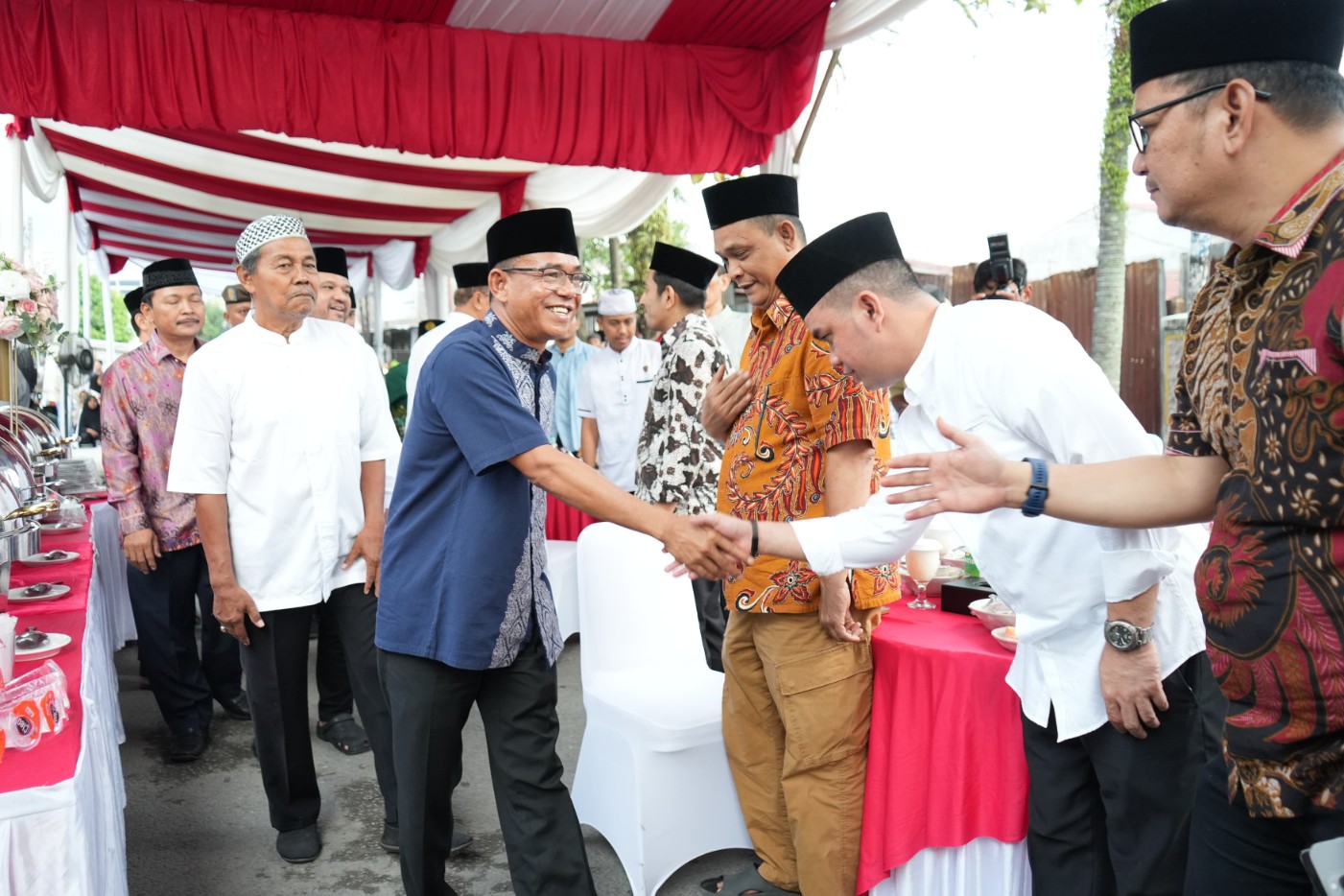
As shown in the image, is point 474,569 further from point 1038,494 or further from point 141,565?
point 141,565

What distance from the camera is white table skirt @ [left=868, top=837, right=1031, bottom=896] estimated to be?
2.13 meters

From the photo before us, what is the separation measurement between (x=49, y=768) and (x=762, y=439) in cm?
156

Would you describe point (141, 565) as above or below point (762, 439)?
below

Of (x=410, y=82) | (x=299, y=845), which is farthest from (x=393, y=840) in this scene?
(x=410, y=82)

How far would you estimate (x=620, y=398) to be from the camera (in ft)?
19.7

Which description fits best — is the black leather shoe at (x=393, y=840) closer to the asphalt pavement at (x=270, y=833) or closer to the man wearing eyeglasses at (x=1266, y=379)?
the asphalt pavement at (x=270, y=833)

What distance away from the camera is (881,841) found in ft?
7.43

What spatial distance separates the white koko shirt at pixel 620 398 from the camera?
236 inches

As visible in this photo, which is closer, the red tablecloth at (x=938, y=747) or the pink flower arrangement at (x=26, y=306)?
the red tablecloth at (x=938, y=747)

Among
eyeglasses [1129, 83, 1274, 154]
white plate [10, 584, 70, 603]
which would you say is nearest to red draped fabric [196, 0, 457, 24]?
white plate [10, 584, 70, 603]

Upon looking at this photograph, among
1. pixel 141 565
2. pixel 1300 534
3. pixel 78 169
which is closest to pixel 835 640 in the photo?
pixel 1300 534

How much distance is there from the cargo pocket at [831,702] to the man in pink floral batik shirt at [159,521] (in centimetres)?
283

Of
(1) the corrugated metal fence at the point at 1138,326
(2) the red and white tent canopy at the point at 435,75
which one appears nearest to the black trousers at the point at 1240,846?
(2) the red and white tent canopy at the point at 435,75

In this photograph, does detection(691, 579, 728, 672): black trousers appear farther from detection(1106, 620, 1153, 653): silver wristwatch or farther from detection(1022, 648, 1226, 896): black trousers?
detection(1106, 620, 1153, 653): silver wristwatch
